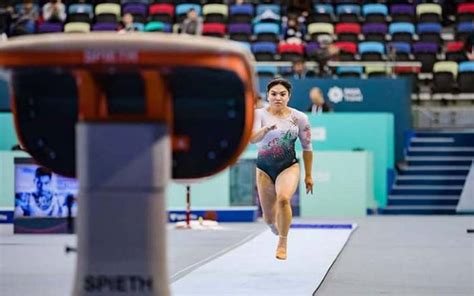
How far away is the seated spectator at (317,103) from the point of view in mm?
19656

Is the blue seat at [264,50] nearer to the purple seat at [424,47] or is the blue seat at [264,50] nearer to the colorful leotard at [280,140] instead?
the purple seat at [424,47]

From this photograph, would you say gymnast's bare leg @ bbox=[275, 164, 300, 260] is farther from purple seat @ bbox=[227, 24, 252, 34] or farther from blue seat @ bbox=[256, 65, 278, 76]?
purple seat @ bbox=[227, 24, 252, 34]

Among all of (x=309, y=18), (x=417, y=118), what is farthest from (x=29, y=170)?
(x=309, y=18)

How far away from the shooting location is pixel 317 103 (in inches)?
781

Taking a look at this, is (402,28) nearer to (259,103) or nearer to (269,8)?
(269,8)

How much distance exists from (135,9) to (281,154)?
51.2ft

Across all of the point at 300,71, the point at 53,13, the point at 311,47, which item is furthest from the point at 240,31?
the point at 53,13

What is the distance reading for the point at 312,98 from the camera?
780 inches

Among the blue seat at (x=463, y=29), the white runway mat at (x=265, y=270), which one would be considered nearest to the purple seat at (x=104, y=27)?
the blue seat at (x=463, y=29)

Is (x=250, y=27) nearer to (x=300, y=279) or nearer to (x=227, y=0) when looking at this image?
A: (x=227, y=0)

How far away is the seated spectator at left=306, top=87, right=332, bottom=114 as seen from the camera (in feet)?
64.5

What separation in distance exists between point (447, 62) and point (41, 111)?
62.5 ft

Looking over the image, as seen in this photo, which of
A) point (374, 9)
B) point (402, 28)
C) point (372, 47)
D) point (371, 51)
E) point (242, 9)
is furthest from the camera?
point (374, 9)

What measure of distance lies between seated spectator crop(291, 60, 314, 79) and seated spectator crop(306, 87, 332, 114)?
0.47 meters
